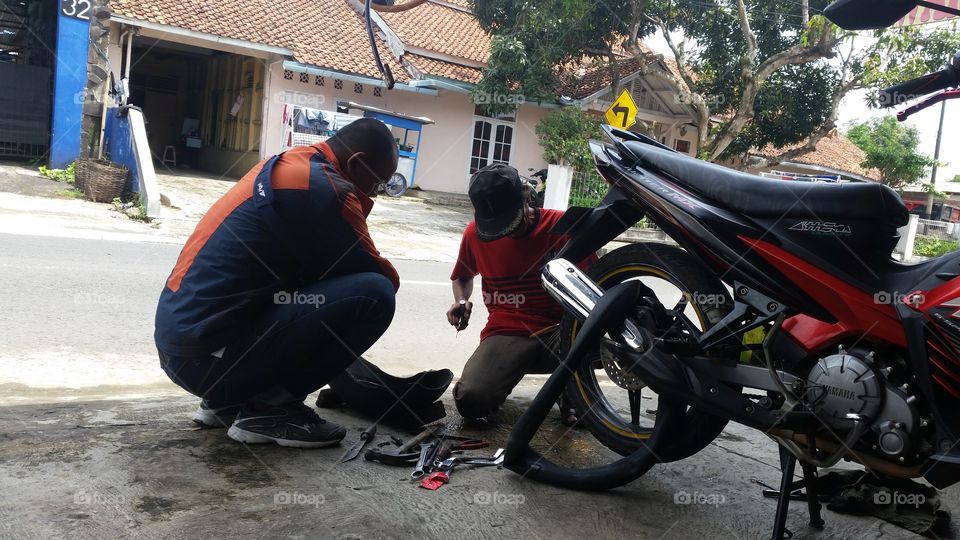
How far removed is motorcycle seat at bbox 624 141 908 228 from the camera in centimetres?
232

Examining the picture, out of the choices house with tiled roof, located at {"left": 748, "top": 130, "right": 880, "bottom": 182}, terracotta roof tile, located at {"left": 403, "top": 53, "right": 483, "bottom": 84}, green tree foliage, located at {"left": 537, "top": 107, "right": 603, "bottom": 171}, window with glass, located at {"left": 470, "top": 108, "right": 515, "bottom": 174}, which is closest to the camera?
green tree foliage, located at {"left": 537, "top": 107, "right": 603, "bottom": 171}

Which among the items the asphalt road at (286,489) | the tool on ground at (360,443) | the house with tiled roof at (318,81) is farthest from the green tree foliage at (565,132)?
the tool on ground at (360,443)

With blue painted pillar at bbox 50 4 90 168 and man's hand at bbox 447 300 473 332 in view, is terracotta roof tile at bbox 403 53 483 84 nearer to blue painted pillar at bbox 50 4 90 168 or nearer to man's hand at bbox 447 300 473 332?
blue painted pillar at bbox 50 4 90 168

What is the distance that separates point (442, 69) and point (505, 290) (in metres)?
18.1

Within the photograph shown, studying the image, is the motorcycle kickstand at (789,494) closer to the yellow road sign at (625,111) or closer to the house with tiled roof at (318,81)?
the yellow road sign at (625,111)

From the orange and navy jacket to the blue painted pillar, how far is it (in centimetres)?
1317

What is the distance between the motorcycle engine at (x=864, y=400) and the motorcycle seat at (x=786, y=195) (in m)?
0.43

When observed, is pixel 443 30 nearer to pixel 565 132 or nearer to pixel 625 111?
pixel 565 132

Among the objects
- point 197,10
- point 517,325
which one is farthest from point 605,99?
point 517,325

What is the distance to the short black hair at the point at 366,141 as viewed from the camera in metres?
2.91

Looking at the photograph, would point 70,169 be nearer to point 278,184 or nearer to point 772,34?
point 278,184

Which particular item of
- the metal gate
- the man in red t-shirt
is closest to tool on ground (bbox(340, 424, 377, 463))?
the man in red t-shirt

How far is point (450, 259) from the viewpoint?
37.0 ft

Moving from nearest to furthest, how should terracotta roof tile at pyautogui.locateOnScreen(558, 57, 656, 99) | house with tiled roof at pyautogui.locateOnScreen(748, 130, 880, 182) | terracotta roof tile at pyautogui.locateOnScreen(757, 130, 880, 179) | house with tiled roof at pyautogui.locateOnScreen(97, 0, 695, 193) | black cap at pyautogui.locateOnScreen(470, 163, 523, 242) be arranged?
black cap at pyautogui.locateOnScreen(470, 163, 523, 242), house with tiled roof at pyautogui.locateOnScreen(97, 0, 695, 193), terracotta roof tile at pyautogui.locateOnScreen(558, 57, 656, 99), house with tiled roof at pyautogui.locateOnScreen(748, 130, 880, 182), terracotta roof tile at pyautogui.locateOnScreen(757, 130, 880, 179)
